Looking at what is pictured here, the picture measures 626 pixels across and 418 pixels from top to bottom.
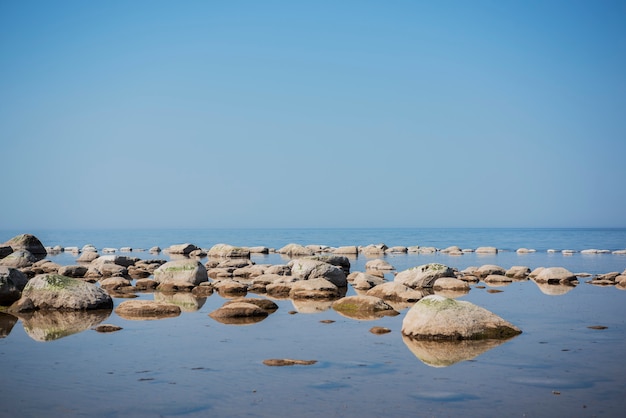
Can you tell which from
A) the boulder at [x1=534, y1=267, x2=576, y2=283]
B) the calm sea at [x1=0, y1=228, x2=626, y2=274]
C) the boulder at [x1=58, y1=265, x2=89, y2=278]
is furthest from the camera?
the calm sea at [x1=0, y1=228, x2=626, y2=274]

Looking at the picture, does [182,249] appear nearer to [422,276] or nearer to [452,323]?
[422,276]

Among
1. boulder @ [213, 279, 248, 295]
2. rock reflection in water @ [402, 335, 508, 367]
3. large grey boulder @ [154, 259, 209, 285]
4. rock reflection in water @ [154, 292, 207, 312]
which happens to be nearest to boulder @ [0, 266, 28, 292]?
rock reflection in water @ [154, 292, 207, 312]

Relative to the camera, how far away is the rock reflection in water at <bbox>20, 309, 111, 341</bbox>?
1603 cm

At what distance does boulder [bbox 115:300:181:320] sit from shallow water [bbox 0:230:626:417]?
0.87 metres

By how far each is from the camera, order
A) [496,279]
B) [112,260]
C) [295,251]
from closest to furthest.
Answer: [496,279] → [112,260] → [295,251]

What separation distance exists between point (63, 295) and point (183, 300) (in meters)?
4.56

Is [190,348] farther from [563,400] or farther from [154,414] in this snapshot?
[563,400]

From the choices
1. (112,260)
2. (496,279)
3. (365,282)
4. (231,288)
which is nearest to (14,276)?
(231,288)

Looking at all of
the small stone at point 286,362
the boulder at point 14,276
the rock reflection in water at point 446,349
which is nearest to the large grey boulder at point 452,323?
the rock reflection in water at point 446,349

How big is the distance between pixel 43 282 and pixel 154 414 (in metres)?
13.0

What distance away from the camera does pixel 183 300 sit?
23109mm

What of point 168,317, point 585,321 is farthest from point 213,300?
point 585,321

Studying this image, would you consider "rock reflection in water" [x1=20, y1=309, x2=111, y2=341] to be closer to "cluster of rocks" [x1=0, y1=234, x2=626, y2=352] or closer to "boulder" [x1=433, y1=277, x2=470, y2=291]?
"cluster of rocks" [x1=0, y1=234, x2=626, y2=352]

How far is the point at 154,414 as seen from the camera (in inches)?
371
